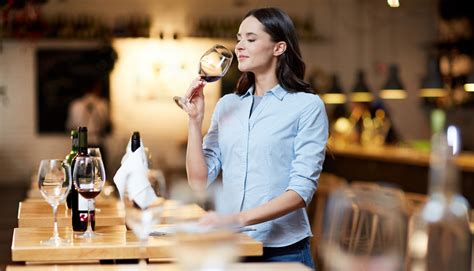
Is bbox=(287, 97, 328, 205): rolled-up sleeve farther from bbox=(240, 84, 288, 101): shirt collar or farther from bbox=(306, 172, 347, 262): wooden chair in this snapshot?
bbox=(306, 172, 347, 262): wooden chair

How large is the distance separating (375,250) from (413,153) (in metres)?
9.52

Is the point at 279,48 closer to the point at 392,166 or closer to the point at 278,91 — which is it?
the point at 278,91

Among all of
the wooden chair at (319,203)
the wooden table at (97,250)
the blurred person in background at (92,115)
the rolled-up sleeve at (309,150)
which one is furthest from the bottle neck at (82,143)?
the blurred person in background at (92,115)

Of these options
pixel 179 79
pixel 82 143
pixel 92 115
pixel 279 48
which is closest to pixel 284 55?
pixel 279 48

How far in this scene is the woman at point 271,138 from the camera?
3.25 metres

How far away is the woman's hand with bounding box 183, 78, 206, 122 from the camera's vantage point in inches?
128

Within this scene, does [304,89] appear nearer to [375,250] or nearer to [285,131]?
[285,131]

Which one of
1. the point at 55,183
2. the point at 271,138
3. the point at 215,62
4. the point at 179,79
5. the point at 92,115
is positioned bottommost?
the point at 92,115

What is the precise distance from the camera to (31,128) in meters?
15.0

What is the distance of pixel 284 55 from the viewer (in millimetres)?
3367

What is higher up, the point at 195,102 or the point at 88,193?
the point at 195,102

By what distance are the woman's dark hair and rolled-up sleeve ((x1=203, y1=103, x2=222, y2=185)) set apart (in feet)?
0.50

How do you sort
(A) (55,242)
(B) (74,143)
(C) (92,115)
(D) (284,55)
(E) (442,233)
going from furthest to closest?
(C) (92,115) → (B) (74,143) → (D) (284,55) → (A) (55,242) → (E) (442,233)

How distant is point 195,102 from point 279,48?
0.36 m
